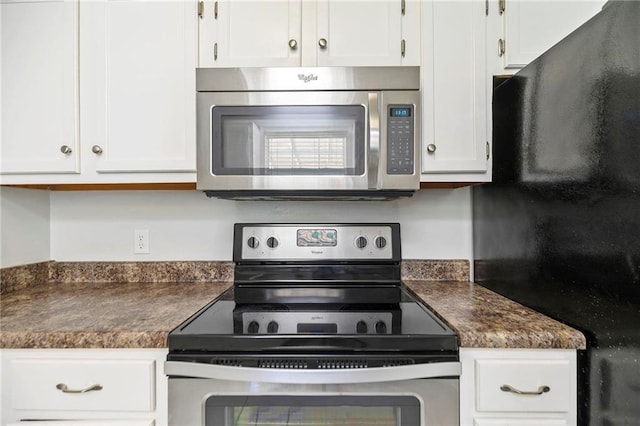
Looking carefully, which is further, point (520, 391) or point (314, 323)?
point (314, 323)

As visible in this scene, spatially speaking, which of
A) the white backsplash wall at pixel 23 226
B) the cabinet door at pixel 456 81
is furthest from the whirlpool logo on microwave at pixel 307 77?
the white backsplash wall at pixel 23 226

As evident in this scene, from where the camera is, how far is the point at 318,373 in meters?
0.90

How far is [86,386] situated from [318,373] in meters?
0.61

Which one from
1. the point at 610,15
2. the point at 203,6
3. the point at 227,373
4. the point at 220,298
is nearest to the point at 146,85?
the point at 203,6

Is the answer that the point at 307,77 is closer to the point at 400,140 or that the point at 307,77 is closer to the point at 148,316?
the point at 400,140

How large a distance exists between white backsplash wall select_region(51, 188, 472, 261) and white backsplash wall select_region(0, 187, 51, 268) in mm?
44

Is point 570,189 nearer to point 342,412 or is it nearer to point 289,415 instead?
point 342,412

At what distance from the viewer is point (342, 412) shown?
932 mm

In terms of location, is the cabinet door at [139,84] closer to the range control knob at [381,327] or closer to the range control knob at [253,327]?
the range control knob at [253,327]

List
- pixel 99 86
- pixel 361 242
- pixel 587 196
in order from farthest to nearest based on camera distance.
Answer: pixel 361 242
pixel 99 86
pixel 587 196

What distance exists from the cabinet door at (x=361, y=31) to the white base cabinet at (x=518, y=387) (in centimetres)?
102

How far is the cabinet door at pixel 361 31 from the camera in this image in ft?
4.29

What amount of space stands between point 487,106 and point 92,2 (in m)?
1.50

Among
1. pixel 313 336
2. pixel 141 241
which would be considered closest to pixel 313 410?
pixel 313 336
